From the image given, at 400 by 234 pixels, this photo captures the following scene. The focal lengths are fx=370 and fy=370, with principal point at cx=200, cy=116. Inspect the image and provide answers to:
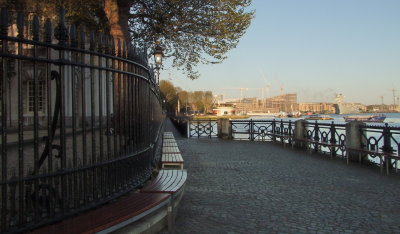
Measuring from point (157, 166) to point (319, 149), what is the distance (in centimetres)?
813

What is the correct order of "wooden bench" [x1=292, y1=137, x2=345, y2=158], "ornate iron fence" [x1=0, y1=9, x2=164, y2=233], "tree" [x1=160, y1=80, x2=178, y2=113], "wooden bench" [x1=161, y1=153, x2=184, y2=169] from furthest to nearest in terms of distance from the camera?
1. "tree" [x1=160, y1=80, x2=178, y2=113]
2. "wooden bench" [x1=292, y1=137, x2=345, y2=158]
3. "wooden bench" [x1=161, y1=153, x2=184, y2=169]
4. "ornate iron fence" [x1=0, y1=9, x2=164, y2=233]

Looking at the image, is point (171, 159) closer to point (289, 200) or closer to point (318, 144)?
point (289, 200)

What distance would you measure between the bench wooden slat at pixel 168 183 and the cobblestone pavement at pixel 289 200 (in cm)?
44

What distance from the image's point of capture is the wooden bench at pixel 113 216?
11.0 feet

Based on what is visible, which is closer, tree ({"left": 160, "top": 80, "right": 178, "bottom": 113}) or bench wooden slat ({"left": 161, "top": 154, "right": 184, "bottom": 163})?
bench wooden slat ({"left": 161, "top": 154, "right": 184, "bottom": 163})

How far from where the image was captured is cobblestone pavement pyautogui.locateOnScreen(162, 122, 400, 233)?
488cm

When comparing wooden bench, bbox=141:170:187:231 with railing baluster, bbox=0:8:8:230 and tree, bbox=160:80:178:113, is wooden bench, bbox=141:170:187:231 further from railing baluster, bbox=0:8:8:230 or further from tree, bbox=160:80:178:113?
tree, bbox=160:80:178:113

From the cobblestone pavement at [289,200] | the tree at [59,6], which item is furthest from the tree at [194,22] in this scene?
the cobblestone pavement at [289,200]

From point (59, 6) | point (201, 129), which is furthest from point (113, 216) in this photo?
point (201, 129)

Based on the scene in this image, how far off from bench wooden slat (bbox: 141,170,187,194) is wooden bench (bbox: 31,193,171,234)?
0.23m

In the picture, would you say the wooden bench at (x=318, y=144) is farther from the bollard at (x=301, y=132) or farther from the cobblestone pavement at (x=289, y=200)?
the cobblestone pavement at (x=289, y=200)

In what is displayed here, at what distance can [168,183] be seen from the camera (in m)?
5.57

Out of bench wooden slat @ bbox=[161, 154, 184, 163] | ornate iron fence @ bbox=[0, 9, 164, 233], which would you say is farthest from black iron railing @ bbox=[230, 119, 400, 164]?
ornate iron fence @ bbox=[0, 9, 164, 233]

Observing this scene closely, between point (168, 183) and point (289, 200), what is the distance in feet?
7.17
